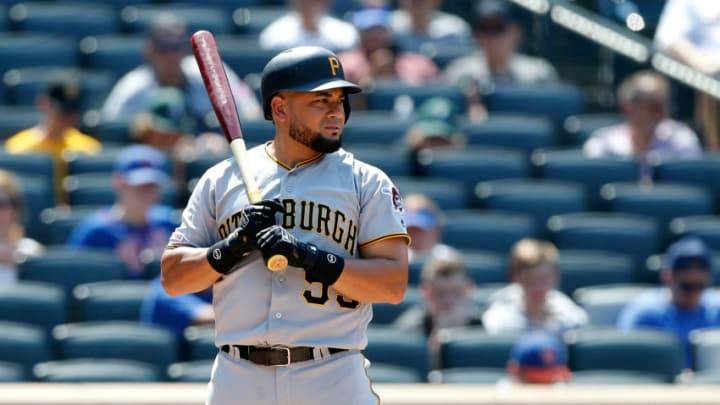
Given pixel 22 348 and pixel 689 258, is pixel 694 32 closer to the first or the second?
pixel 689 258

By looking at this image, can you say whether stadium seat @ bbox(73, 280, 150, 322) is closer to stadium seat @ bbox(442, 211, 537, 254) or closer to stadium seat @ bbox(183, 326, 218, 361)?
stadium seat @ bbox(183, 326, 218, 361)

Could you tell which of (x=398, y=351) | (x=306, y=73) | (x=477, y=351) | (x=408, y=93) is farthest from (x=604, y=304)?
(x=306, y=73)

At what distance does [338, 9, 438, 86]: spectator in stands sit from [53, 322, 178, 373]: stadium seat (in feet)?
10.8

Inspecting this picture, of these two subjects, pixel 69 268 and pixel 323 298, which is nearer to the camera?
pixel 323 298

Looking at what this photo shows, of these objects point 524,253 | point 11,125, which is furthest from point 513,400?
point 11,125

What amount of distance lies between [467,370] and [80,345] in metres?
1.67

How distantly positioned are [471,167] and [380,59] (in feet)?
4.56

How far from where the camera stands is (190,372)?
625 cm

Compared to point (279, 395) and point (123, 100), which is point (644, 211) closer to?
point (123, 100)

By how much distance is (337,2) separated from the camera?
431 inches

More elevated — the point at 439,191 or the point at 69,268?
the point at 439,191

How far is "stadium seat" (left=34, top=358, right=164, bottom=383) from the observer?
622 centimetres

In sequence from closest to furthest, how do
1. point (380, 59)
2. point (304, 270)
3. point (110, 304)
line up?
point (304, 270)
point (110, 304)
point (380, 59)

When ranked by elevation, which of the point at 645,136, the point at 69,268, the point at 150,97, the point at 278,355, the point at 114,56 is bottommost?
the point at 278,355
